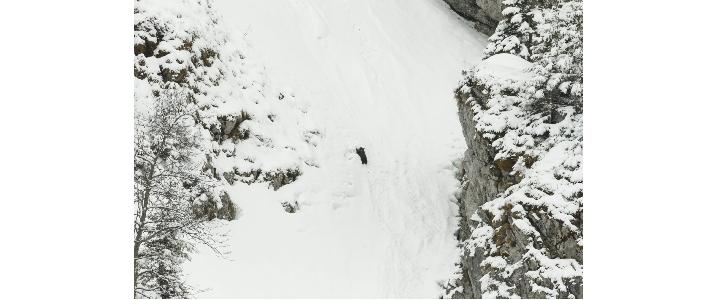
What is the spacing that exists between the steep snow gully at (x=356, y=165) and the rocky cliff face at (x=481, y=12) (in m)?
1.13

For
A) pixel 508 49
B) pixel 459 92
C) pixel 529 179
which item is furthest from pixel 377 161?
pixel 529 179

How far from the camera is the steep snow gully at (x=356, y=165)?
13.9 metres

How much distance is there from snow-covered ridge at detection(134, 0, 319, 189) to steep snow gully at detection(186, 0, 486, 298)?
683mm

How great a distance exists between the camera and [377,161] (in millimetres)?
18297

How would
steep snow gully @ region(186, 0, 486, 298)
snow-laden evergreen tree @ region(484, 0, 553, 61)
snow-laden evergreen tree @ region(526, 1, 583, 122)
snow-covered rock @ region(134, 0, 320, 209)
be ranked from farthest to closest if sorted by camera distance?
1. snow-laden evergreen tree @ region(484, 0, 553, 61)
2. snow-covered rock @ region(134, 0, 320, 209)
3. steep snow gully @ region(186, 0, 486, 298)
4. snow-laden evergreen tree @ region(526, 1, 583, 122)

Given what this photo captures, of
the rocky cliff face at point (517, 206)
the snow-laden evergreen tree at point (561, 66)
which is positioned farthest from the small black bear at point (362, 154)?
the snow-laden evergreen tree at point (561, 66)

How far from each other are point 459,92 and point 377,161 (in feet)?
14.6

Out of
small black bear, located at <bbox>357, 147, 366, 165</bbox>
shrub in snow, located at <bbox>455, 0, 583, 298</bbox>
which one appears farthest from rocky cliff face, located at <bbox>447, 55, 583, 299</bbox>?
small black bear, located at <bbox>357, 147, 366, 165</bbox>

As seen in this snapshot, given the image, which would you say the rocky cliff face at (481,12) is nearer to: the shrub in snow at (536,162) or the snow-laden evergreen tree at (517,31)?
the snow-laden evergreen tree at (517,31)

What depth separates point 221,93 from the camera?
16297mm

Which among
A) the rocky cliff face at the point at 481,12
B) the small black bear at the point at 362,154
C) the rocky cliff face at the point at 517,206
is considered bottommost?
the rocky cliff face at the point at 517,206

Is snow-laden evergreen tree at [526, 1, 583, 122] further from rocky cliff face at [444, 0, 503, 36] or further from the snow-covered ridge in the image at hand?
rocky cliff face at [444, 0, 503, 36]

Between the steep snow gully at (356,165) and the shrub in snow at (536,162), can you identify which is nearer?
the shrub in snow at (536,162)

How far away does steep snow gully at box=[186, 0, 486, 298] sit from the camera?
13898mm
